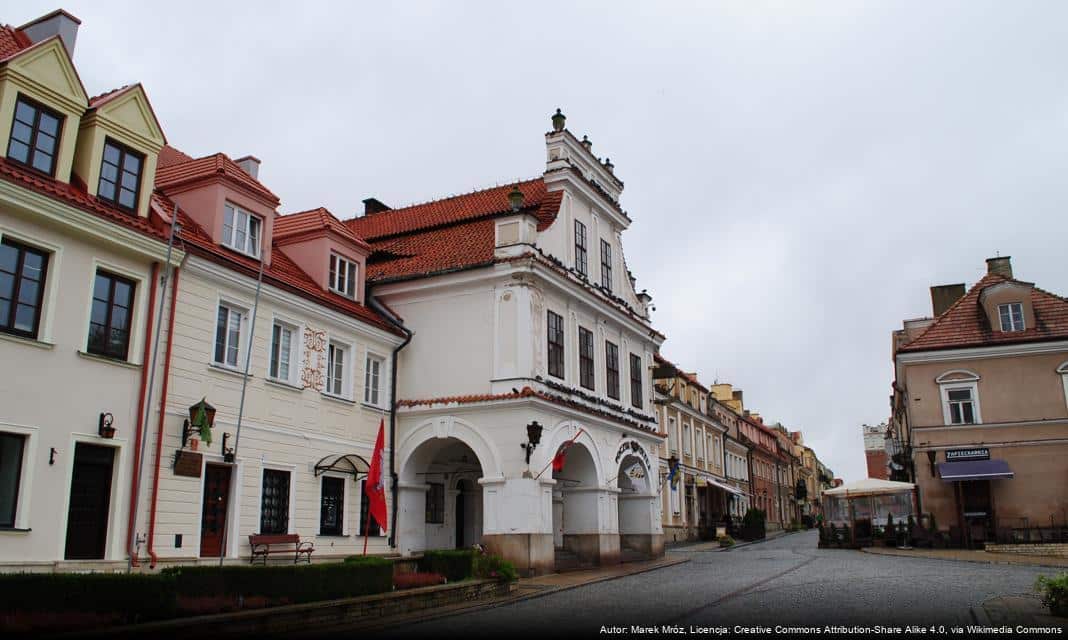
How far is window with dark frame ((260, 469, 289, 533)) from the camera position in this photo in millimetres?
19328

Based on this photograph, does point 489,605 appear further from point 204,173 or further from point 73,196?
point 204,173

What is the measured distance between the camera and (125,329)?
16.2 metres

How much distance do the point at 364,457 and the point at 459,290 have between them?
5.51m

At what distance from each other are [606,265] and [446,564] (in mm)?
14183

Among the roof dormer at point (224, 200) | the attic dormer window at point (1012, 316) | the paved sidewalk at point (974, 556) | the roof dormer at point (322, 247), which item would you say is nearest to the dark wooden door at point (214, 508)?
the roof dormer at point (224, 200)

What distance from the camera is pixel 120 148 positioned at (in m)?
16.7

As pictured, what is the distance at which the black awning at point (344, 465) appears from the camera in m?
21.1

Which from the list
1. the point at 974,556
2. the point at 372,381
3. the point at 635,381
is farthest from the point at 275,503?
the point at 974,556

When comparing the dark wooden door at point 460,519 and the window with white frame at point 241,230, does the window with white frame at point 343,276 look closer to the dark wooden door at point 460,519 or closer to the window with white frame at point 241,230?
the window with white frame at point 241,230

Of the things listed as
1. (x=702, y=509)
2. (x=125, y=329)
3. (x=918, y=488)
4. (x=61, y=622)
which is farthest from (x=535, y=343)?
(x=702, y=509)

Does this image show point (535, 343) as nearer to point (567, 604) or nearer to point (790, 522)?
point (567, 604)

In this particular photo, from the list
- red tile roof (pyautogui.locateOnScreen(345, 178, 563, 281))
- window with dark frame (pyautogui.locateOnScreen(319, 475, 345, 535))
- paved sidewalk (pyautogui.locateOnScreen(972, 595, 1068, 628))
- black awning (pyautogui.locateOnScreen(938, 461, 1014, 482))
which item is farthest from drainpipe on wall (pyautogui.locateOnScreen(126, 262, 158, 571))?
black awning (pyautogui.locateOnScreen(938, 461, 1014, 482))

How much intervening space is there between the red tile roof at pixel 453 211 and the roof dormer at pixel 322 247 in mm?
4757

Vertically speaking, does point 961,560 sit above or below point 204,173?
below
